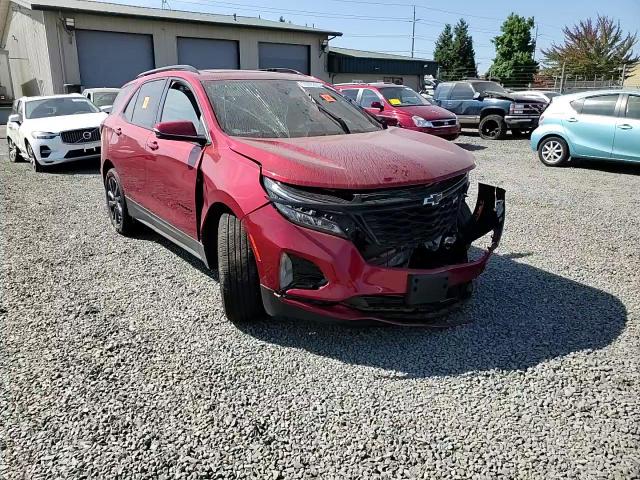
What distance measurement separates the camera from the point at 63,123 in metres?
10.6

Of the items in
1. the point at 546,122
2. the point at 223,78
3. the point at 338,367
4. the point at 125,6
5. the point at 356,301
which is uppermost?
the point at 125,6

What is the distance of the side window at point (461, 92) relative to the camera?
53.5ft

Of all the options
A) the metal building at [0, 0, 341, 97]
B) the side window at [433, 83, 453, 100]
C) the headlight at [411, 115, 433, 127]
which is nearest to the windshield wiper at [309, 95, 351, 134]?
the headlight at [411, 115, 433, 127]

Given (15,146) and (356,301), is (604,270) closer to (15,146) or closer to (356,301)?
(356,301)

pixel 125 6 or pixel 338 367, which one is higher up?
pixel 125 6

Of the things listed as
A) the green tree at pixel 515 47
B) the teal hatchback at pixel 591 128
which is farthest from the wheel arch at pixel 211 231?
the green tree at pixel 515 47

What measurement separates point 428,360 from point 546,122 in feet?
29.5

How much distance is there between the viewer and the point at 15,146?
40.4 ft

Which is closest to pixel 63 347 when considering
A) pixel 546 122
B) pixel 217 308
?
pixel 217 308

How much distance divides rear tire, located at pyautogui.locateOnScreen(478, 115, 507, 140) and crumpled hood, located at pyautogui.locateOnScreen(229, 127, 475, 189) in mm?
12431

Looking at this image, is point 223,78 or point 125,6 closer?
point 223,78

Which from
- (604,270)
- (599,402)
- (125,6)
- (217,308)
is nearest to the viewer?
(599,402)

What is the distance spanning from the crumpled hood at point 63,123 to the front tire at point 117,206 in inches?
203

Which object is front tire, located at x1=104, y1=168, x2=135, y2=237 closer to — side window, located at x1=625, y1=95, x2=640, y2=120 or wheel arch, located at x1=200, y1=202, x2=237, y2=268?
wheel arch, located at x1=200, y1=202, x2=237, y2=268
